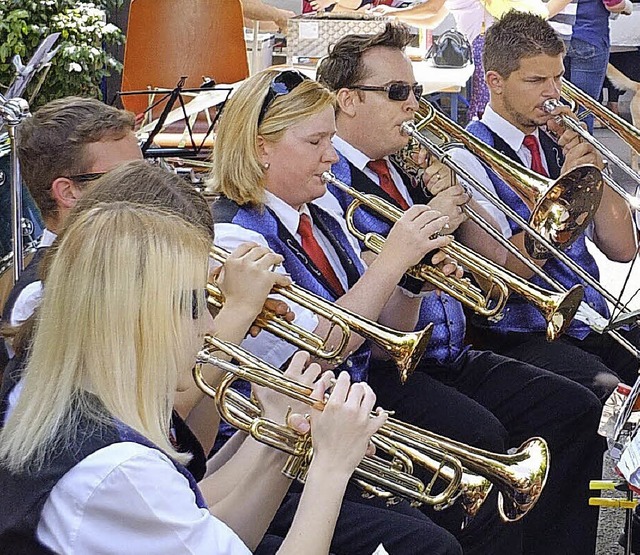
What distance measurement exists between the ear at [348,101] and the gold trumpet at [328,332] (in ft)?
2.84

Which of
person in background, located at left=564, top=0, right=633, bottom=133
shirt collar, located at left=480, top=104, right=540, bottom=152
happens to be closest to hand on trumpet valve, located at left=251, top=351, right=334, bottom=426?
shirt collar, located at left=480, top=104, right=540, bottom=152

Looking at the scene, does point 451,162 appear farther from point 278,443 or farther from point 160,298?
point 160,298

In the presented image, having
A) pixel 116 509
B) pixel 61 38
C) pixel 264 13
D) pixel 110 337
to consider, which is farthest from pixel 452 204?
pixel 61 38

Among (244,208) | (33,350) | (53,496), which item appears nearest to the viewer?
(53,496)

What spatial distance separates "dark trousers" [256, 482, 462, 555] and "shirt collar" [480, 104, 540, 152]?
5.10ft

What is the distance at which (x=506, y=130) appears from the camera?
339cm

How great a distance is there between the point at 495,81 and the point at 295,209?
48.1 inches

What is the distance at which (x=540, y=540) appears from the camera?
2908 mm

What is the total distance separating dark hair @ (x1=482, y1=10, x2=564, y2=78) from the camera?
3475 millimetres

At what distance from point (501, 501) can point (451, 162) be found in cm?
102

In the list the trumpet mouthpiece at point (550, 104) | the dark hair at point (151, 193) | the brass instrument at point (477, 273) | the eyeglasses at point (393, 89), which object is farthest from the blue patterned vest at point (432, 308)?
the dark hair at point (151, 193)

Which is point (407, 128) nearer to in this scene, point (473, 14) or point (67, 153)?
point (67, 153)

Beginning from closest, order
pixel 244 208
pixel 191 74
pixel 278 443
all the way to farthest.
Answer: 1. pixel 278 443
2. pixel 244 208
3. pixel 191 74

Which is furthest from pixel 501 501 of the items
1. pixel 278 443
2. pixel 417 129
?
pixel 417 129
